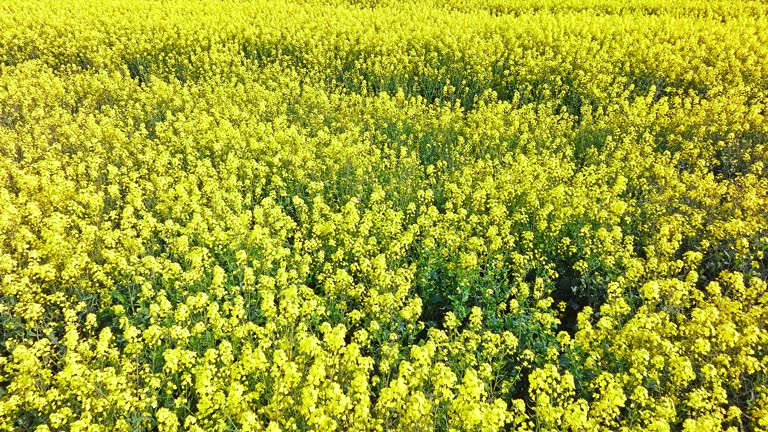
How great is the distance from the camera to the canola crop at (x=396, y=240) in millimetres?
3893

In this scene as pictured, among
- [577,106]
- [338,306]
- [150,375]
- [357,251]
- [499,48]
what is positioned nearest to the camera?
[150,375]

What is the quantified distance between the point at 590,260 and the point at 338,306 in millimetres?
2923

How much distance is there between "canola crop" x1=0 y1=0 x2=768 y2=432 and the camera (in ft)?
12.8

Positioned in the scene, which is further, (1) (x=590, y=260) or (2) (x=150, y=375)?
(1) (x=590, y=260)

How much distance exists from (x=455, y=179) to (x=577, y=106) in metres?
5.25

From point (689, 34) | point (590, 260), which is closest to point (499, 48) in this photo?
point (689, 34)

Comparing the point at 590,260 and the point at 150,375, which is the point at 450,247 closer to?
the point at 590,260

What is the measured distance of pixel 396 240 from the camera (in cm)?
579

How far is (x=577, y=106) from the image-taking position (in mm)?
11250

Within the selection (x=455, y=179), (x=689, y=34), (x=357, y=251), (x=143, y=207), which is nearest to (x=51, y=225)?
(x=143, y=207)

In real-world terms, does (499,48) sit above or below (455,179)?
above

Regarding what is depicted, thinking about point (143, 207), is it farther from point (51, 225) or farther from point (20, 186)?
point (20, 186)

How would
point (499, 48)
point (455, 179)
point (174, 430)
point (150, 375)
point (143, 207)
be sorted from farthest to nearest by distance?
1. point (499, 48)
2. point (455, 179)
3. point (143, 207)
4. point (150, 375)
5. point (174, 430)

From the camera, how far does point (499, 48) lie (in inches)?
508
